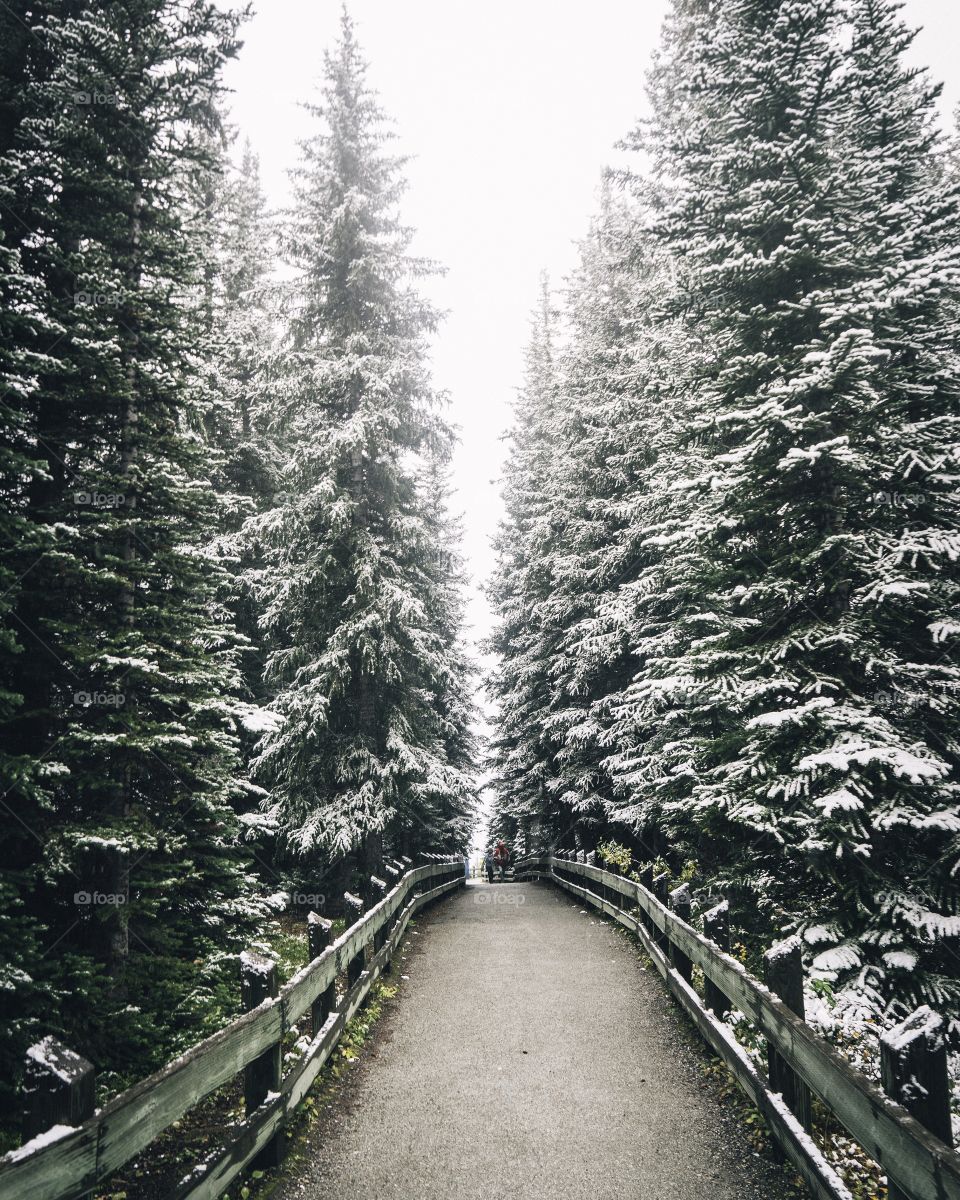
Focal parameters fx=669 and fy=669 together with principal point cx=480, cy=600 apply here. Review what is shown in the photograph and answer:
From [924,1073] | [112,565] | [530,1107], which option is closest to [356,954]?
[530,1107]

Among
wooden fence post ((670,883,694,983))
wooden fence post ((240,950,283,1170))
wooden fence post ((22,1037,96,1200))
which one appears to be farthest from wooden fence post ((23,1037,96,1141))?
wooden fence post ((670,883,694,983))

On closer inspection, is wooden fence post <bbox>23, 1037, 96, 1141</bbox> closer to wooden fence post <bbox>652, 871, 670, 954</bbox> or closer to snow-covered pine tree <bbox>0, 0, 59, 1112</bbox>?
snow-covered pine tree <bbox>0, 0, 59, 1112</bbox>

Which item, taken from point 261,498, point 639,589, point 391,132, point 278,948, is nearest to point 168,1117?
point 278,948

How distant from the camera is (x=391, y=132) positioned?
1605cm

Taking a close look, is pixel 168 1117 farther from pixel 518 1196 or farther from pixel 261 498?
pixel 261 498

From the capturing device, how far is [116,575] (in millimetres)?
6320

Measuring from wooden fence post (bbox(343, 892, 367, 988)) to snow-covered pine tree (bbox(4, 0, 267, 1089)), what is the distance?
45.0 inches

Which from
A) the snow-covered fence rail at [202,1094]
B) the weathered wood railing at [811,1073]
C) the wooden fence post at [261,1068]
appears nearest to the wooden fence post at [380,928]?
the snow-covered fence rail at [202,1094]

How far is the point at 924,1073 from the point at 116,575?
673 centimetres

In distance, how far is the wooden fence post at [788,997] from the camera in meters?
4.25

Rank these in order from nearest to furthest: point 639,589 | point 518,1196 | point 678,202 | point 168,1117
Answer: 1. point 168,1117
2. point 518,1196
3. point 678,202
4. point 639,589

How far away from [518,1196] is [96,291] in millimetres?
8385

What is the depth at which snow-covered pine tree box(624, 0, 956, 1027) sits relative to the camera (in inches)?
265

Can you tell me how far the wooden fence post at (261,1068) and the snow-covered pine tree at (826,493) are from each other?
4986mm
